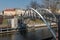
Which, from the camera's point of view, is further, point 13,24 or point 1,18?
point 1,18

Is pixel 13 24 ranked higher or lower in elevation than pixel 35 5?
lower

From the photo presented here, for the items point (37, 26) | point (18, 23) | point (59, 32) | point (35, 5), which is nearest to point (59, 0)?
point (37, 26)

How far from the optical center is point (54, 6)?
75250 mm

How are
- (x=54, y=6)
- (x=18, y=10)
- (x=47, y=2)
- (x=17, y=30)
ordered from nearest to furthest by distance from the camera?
(x=17, y=30), (x=54, y=6), (x=47, y=2), (x=18, y=10)

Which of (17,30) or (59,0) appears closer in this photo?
(17,30)

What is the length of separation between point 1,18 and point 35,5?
20.9 m

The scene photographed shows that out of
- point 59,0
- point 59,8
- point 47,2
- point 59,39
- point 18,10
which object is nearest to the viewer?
point 59,39

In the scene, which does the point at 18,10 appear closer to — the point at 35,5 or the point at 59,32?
the point at 35,5

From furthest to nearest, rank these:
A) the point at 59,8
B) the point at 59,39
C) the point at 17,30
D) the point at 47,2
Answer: the point at 47,2, the point at 59,8, the point at 17,30, the point at 59,39

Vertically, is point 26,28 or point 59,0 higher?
point 59,0

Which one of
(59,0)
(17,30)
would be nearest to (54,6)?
(59,0)

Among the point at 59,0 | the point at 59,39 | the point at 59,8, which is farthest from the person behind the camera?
the point at 59,8

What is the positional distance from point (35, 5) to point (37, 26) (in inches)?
766

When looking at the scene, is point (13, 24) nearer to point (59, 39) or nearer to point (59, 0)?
point (59, 0)
